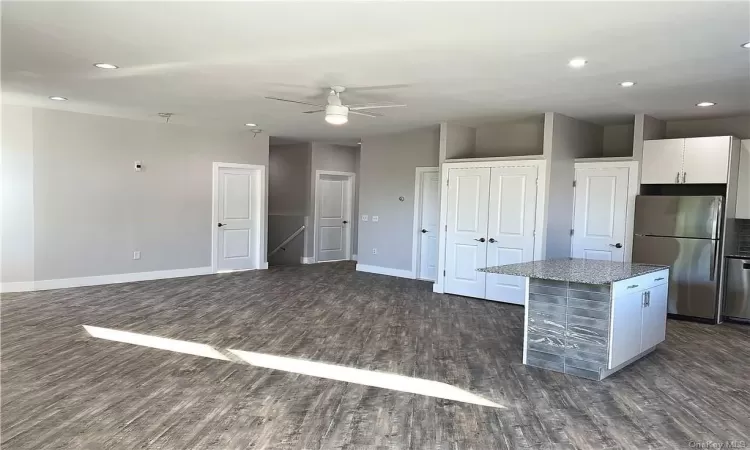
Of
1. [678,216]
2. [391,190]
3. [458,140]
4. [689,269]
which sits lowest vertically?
[689,269]

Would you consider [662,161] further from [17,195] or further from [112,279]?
[17,195]

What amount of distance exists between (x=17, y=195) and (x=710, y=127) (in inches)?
370

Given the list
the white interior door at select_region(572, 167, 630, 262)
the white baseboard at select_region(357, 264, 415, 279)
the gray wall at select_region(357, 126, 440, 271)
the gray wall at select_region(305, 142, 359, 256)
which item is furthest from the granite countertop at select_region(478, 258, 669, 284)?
the gray wall at select_region(305, 142, 359, 256)

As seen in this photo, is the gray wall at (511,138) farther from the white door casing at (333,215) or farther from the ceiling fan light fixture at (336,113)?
the white door casing at (333,215)

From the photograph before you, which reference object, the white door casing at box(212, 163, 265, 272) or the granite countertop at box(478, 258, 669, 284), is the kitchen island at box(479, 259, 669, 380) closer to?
the granite countertop at box(478, 258, 669, 284)

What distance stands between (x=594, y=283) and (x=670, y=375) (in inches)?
47.7

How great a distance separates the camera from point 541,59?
4059 mm

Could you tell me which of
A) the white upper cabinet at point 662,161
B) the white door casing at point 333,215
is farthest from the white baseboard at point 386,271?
the white upper cabinet at point 662,161

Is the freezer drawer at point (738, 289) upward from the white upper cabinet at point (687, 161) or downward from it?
downward

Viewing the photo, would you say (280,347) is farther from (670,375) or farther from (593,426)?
(670,375)

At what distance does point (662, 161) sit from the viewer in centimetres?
630

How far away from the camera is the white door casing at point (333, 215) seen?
10.8 meters

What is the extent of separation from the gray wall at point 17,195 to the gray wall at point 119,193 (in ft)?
0.26
